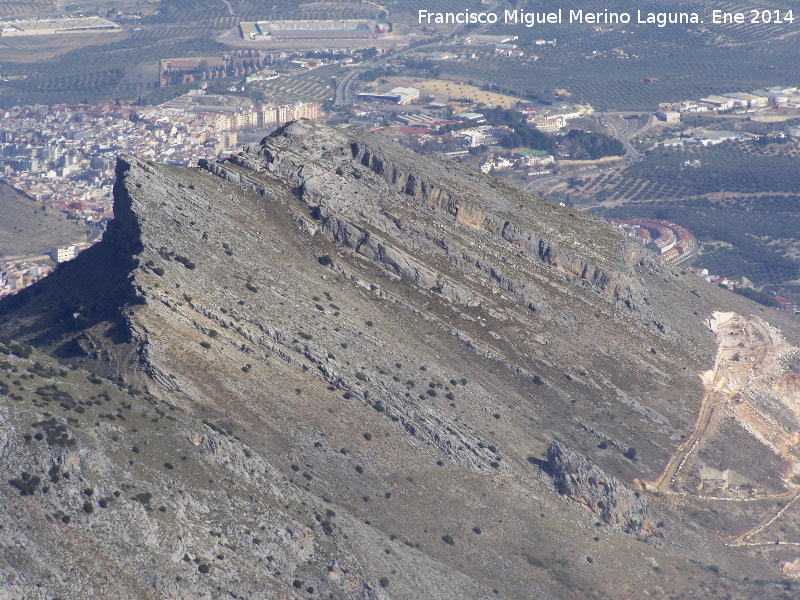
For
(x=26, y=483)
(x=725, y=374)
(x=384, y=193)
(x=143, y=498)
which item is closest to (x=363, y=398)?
(x=143, y=498)

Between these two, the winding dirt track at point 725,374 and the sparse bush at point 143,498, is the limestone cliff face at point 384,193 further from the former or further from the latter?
the sparse bush at point 143,498

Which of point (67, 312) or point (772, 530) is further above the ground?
point (67, 312)

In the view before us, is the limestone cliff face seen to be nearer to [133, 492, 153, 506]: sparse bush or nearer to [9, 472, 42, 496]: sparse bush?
[133, 492, 153, 506]: sparse bush

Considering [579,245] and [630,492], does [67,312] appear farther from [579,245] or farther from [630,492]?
[579,245]

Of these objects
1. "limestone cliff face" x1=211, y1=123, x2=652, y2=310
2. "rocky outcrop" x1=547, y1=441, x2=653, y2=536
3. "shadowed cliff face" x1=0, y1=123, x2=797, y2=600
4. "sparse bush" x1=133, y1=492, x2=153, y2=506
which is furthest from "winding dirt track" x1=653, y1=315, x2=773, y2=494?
"sparse bush" x1=133, y1=492, x2=153, y2=506

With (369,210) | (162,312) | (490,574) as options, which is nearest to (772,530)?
(490,574)

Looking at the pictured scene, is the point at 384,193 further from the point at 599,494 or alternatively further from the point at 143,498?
the point at 143,498
